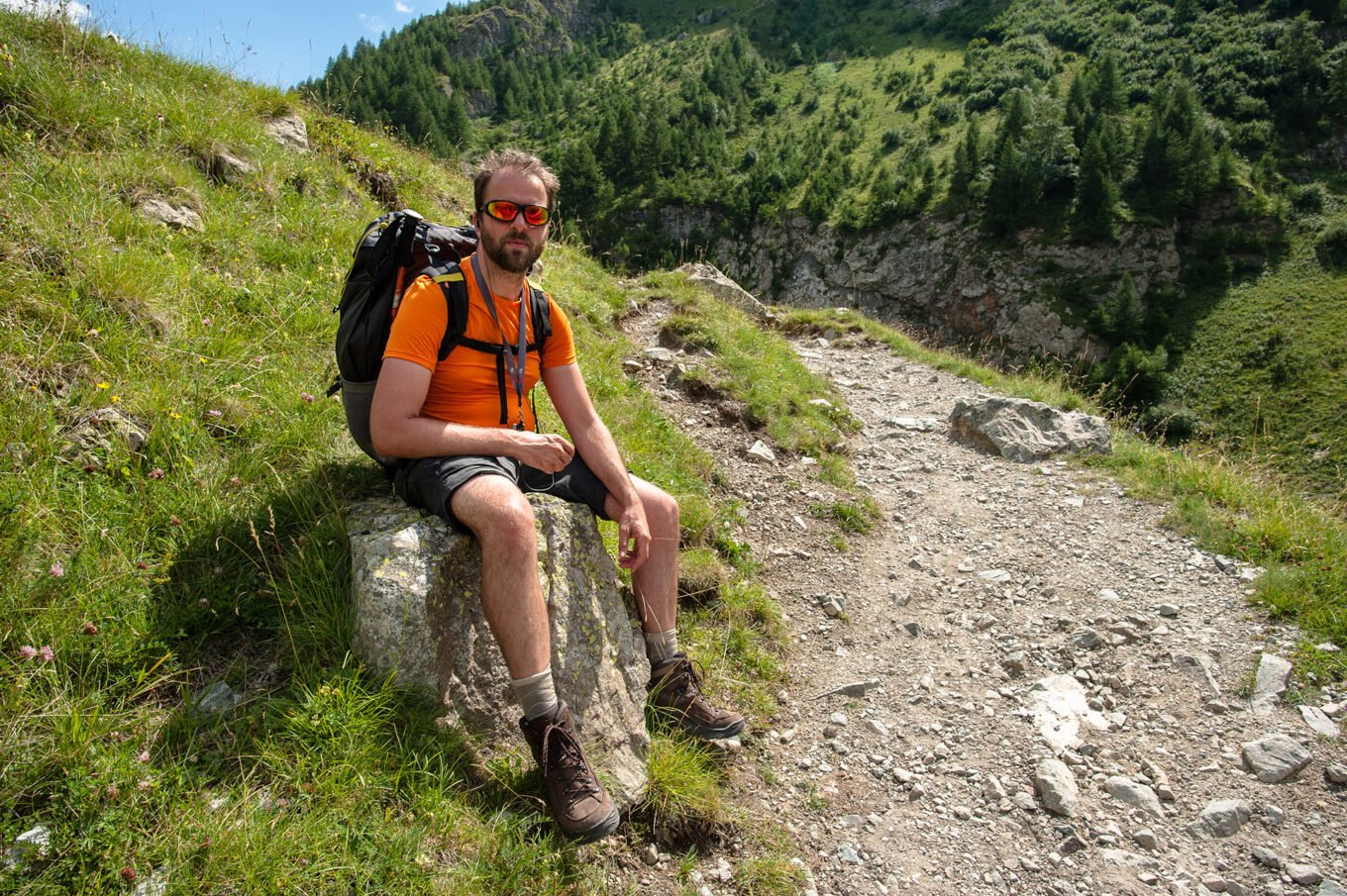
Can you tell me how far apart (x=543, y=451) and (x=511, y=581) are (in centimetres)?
72

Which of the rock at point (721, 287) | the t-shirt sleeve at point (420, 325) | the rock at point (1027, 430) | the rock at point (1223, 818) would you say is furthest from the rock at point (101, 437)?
the rock at point (721, 287)

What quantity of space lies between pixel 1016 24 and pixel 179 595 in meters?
128

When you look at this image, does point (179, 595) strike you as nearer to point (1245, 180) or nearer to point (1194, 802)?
point (1194, 802)

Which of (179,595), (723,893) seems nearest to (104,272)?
(179,595)

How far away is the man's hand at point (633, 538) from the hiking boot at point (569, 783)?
3.08ft

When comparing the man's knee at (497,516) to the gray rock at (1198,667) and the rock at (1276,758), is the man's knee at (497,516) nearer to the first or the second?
the rock at (1276,758)

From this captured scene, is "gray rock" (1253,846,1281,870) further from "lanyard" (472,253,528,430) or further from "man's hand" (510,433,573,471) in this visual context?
"lanyard" (472,253,528,430)

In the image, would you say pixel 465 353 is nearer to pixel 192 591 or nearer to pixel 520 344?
pixel 520 344

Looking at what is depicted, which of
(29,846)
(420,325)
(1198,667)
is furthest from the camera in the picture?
(1198,667)

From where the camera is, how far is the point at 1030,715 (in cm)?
421

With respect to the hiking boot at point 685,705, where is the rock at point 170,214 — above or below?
above

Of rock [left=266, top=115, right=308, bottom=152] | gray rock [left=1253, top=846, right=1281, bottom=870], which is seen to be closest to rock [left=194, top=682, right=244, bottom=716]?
gray rock [left=1253, top=846, right=1281, bottom=870]

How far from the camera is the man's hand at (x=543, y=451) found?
3.20 meters

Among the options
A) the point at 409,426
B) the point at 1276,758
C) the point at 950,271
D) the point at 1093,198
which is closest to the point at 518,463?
the point at 409,426
